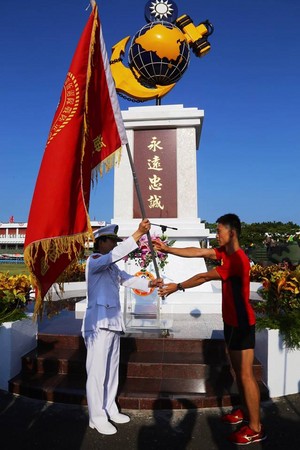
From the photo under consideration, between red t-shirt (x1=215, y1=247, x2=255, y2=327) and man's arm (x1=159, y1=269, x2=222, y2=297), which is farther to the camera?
man's arm (x1=159, y1=269, x2=222, y2=297)

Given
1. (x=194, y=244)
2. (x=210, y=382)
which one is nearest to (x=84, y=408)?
(x=210, y=382)

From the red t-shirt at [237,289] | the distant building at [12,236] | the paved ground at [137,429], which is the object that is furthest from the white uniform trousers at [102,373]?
the distant building at [12,236]

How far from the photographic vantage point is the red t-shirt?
318 centimetres

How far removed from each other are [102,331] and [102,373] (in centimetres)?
39

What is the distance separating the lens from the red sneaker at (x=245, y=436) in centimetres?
302

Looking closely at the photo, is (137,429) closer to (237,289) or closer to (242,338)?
(242,338)

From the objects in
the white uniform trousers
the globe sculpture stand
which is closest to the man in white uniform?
the white uniform trousers

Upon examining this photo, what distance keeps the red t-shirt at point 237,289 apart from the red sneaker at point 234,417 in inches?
38.6

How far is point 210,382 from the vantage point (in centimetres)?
427

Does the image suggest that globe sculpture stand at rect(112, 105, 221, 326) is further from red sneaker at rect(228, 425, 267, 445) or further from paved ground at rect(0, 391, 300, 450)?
red sneaker at rect(228, 425, 267, 445)

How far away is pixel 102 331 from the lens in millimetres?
3436

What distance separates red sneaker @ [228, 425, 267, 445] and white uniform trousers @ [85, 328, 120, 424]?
118cm

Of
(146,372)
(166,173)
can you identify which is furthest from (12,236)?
(146,372)

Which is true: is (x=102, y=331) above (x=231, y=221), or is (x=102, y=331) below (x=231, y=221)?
below
